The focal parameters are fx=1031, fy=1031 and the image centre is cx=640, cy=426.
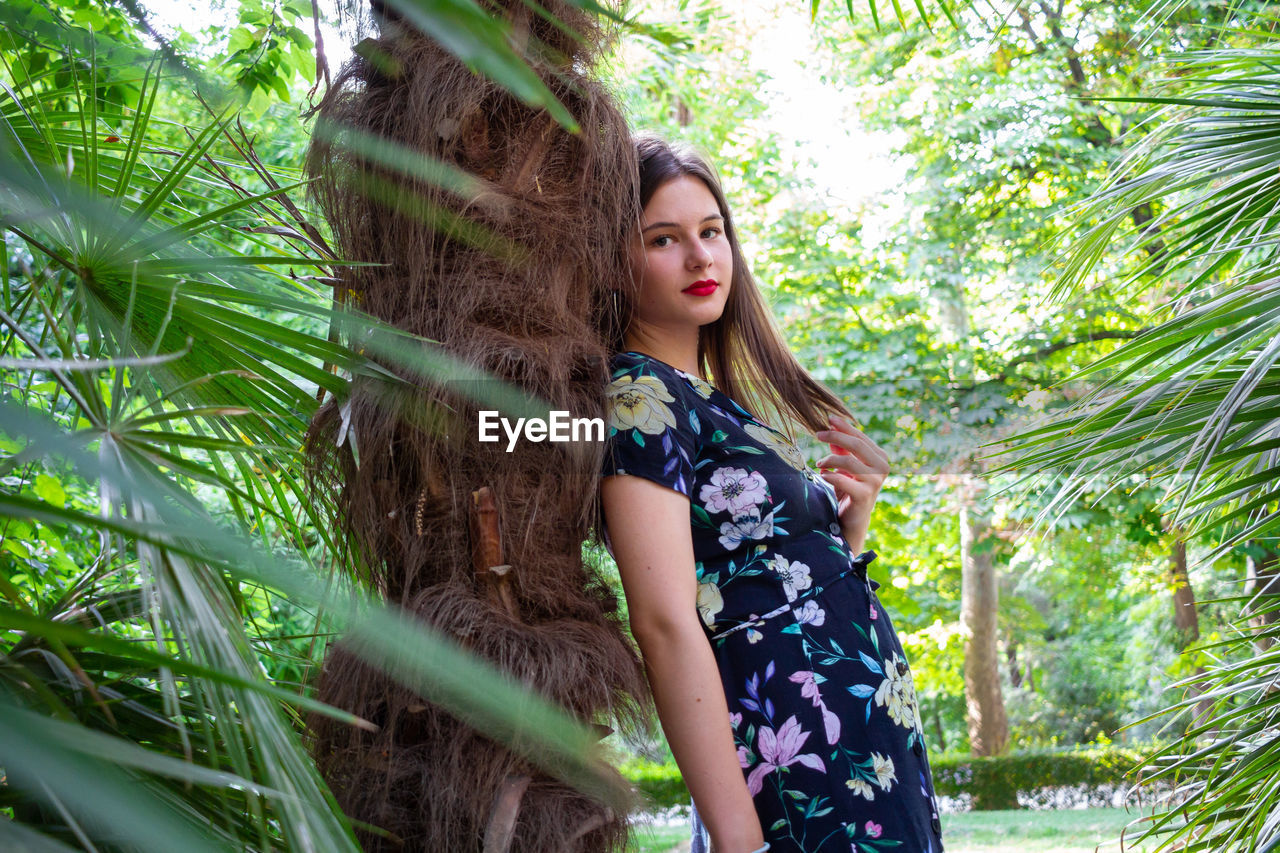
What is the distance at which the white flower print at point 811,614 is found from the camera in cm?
141

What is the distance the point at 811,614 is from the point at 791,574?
60 millimetres

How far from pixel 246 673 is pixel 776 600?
763 millimetres

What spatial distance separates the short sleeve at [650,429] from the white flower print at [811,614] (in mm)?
230

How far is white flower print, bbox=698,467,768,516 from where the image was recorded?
4.68ft

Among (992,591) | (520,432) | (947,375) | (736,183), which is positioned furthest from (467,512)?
(992,591)

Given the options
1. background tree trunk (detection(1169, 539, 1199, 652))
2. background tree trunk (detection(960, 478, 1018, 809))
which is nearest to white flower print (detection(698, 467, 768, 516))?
background tree trunk (detection(1169, 539, 1199, 652))

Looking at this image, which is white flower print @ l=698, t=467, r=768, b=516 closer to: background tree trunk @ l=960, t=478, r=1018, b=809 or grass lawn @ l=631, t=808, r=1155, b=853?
grass lawn @ l=631, t=808, r=1155, b=853

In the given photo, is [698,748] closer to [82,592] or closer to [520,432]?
[520,432]

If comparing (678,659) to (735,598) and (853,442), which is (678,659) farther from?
(853,442)

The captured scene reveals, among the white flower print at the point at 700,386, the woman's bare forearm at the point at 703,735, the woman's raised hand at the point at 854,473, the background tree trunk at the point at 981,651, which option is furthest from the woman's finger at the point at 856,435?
the background tree trunk at the point at 981,651

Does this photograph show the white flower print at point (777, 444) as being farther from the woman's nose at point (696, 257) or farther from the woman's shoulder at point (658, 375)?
the woman's nose at point (696, 257)

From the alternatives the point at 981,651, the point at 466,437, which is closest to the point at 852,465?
the point at 466,437

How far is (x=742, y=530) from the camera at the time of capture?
1.43 meters

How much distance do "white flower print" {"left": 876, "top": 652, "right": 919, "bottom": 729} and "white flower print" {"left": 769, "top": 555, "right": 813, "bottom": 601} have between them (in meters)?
0.17
